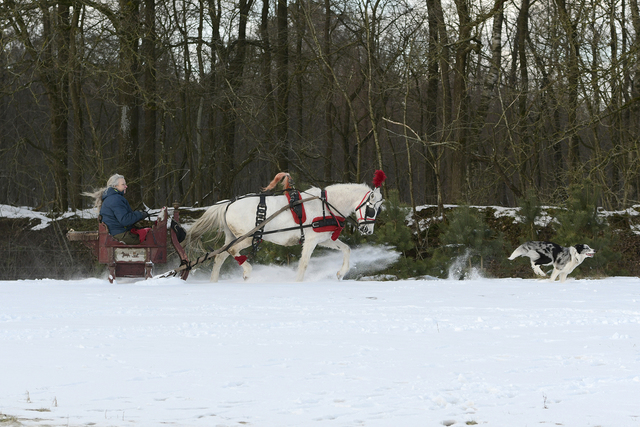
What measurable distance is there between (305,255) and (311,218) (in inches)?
22.5

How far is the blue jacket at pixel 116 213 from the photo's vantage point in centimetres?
1073

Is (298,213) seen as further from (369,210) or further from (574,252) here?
(574,252)

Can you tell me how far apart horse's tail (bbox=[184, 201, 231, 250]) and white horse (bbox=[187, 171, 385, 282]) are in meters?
0.02

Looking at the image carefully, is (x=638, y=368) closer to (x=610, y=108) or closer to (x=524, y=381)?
Result: (x=524, y=381)

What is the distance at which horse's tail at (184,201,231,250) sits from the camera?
12.0 metres

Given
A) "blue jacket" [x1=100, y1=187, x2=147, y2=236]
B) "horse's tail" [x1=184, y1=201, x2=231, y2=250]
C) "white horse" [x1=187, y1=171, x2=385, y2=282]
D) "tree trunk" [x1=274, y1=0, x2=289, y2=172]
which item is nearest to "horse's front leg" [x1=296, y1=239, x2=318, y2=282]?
"white horse" [x1=187, y1=171, x2=385, y2=282]

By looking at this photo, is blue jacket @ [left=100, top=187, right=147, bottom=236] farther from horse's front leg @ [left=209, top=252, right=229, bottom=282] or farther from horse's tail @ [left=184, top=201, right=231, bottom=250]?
horse's front leg @ [left=209, top=252, right=229, bottom=282]

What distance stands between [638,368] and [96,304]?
5.72m

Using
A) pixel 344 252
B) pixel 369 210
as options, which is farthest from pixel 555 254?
pixel 344 252

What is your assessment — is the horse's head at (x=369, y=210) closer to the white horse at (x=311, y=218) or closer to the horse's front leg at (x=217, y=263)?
the white horse at (x=311, y=218)

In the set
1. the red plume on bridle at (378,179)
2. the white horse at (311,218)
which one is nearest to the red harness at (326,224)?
the white horse at (311,218)

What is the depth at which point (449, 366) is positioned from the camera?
16.6 feet

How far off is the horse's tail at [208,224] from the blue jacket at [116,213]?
1.31m

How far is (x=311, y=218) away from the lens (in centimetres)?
1135
